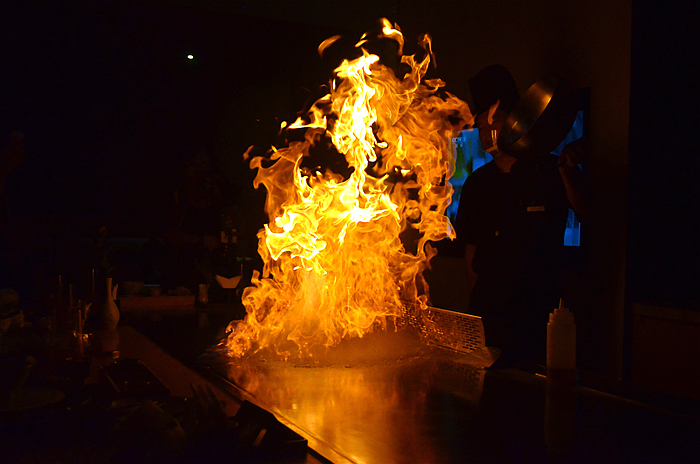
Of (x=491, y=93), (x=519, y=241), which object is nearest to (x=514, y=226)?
(x=519, y=241)

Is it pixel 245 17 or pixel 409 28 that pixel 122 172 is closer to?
pixel 245 17

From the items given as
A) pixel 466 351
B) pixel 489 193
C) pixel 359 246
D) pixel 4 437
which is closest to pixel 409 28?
pixel 489 193

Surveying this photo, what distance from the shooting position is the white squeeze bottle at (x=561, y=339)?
1493mm

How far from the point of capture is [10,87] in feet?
20.4

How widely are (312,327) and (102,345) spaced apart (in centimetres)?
81

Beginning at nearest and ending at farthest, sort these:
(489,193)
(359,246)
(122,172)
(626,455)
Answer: (626,455) < (359,246) < (489,193) < (122,172)

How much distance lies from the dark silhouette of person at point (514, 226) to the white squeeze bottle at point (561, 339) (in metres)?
1.10

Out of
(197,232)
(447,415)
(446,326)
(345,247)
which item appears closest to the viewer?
(447,415)

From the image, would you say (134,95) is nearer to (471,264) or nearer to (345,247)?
(471,264)

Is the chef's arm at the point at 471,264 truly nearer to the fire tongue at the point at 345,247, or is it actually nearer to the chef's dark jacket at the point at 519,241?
the chef's dark jacket at the point at 519,241

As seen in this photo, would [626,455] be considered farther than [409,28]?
No

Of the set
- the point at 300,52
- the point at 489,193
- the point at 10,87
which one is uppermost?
the point at 300,52

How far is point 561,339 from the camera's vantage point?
4.92ft

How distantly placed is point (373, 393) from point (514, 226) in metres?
1.59
